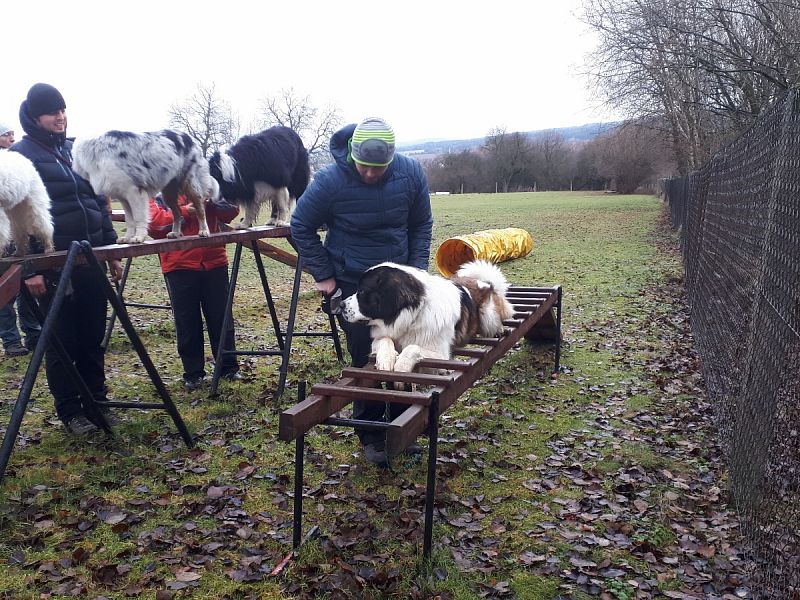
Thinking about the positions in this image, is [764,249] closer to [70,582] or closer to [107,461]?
[70,582]

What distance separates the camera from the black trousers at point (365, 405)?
444 centimetres

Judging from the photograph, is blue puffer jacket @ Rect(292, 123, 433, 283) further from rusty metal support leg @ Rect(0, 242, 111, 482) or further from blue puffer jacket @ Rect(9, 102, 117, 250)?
blue puffer jacket @ Rect(9, 102, 117, 250)

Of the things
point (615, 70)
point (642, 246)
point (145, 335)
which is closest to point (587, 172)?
point (615, 70)

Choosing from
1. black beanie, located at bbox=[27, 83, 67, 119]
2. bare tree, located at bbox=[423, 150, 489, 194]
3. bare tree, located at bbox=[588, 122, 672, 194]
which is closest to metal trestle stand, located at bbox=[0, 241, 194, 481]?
black beanie, located at bbox=[27, 83, 67, 119]

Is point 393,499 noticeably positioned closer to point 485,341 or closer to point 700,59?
point 485,341

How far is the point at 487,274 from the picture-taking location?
607cm

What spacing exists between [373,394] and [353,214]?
62.4 inches

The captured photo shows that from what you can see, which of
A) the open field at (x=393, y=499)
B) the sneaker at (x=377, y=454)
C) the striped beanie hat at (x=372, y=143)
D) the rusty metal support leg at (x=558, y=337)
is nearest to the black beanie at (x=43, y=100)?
the striped beanie hat at (x=372, y=143)

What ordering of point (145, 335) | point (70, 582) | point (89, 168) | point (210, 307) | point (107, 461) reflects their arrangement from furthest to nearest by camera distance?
point (145, 335), point (210, 307), point (89, 168), point (107, 461), point (70, 582)

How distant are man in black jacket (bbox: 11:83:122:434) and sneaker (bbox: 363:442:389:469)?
2.37 m

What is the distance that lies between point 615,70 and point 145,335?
787 inches

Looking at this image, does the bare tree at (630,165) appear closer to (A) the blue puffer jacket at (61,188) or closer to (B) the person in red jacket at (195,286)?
(B) the person in red jacket at (195,286)

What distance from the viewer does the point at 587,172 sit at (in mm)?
71250

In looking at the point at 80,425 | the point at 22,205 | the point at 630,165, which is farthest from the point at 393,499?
the point at 630,165
